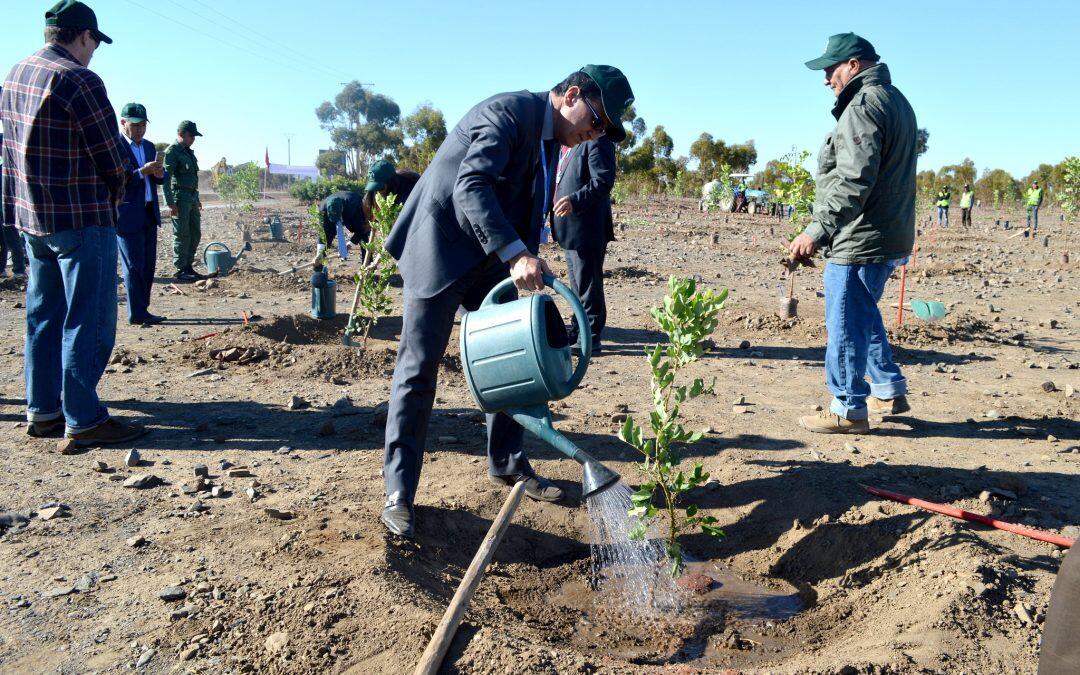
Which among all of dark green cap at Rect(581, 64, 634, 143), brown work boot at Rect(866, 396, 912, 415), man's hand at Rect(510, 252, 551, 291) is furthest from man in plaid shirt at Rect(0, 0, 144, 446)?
brown work boot at Rect(866, 396, 912, 415)

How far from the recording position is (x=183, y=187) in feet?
30.5

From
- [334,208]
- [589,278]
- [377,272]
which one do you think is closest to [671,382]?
[589,278]

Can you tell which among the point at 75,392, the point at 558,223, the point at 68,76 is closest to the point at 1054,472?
the point at 558,223

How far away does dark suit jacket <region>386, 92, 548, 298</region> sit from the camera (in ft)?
8.98

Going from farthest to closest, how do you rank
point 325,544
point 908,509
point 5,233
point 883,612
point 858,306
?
point 5,233 < point 858,306 < point 908,509 < point 325,544 < point 883,612

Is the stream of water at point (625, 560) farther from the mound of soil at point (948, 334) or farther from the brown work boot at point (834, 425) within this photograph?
the mound of soil at point (948, 334)

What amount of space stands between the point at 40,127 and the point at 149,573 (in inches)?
92.7

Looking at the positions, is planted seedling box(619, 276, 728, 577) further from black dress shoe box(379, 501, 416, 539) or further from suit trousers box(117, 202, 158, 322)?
suit trousers box(117, 202, 158, 322)

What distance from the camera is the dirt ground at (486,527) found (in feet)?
7.55

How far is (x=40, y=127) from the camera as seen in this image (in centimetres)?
371

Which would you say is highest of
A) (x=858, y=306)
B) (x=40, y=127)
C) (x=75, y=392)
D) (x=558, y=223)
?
(x=40, y=127)

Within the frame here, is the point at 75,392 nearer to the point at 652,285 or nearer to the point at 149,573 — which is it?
the point at 149,573

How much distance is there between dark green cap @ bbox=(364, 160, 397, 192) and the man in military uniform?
329cm

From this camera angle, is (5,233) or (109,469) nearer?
(109,469)
